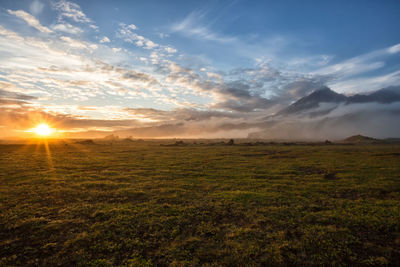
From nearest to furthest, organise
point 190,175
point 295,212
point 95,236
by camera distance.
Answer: point 95,236 < point 295,212 < point 190,175

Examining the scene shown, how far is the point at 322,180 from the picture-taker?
30.6 m

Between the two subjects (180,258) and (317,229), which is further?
(317,229)

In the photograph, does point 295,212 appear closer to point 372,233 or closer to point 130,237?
point 372,233

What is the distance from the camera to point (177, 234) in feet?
46.9

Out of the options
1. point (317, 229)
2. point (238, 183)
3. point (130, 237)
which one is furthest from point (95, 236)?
point (238, 183)

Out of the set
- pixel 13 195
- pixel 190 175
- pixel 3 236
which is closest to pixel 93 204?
pixel 3 236

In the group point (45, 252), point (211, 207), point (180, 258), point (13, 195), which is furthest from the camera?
point (13, 195)

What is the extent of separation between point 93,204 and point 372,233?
85.2ft

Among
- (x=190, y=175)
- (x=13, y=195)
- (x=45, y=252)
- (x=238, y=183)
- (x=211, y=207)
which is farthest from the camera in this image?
(x=190, y=175)

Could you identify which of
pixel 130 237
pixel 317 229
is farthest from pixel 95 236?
pixel 317 229

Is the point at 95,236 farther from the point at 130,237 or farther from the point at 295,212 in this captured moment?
the point at 295,212

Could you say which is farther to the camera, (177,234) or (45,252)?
(177,234)

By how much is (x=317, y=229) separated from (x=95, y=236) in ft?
56.6

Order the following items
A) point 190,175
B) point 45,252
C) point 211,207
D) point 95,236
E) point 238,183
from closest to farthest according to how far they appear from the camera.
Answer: point 45,252, point 95,236, point 211,207, point 238,183, point 190,175
